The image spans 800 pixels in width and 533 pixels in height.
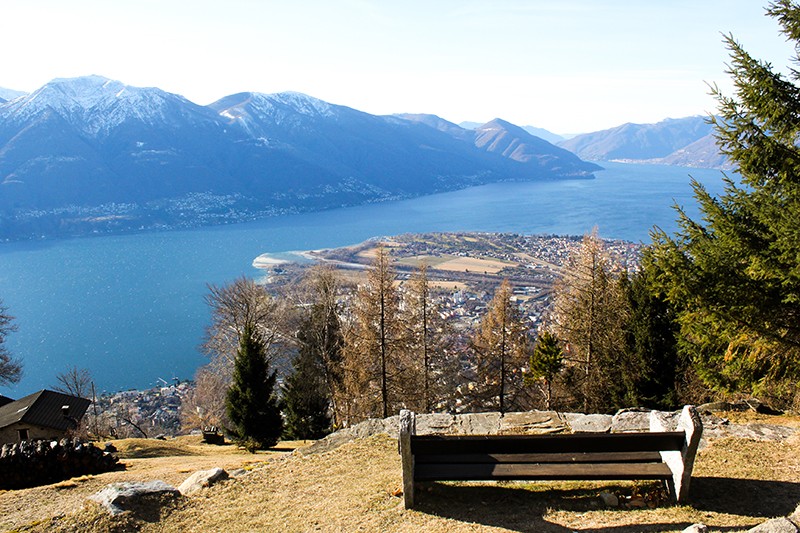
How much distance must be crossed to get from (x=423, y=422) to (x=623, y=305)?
12.0 metres

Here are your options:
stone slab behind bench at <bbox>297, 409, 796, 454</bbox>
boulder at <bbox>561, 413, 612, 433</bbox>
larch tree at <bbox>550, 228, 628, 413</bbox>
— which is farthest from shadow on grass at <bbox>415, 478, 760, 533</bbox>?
larch tree at <bbox>550, 228, 628, 413</bbox>

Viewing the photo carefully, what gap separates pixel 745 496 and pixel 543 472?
2.80 meters

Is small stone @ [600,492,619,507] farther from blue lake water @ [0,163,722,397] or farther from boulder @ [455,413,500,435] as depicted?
blue lake water @ [0,163,722,397]

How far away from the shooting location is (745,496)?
287 inches

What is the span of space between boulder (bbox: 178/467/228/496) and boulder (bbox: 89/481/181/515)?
13.2 inches

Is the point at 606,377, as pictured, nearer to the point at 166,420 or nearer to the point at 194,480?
the point at 194,480

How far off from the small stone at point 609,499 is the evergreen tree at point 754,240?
4.11 meters

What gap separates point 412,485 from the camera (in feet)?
23.8

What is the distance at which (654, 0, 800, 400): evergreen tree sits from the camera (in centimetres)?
912

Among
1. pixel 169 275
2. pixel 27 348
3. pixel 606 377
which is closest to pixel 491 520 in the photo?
pixel 606 377

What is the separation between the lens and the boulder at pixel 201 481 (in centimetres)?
874

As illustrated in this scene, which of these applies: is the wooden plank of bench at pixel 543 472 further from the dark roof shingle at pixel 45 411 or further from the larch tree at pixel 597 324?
the dark roof shingle at pixel 45 411

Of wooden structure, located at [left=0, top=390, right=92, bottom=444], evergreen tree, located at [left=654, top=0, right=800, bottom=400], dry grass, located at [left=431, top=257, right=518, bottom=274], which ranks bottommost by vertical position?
dry grass, located at [left=431, top=257, right=518, bottom=274]

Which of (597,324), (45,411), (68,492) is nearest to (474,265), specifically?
(597,324)
